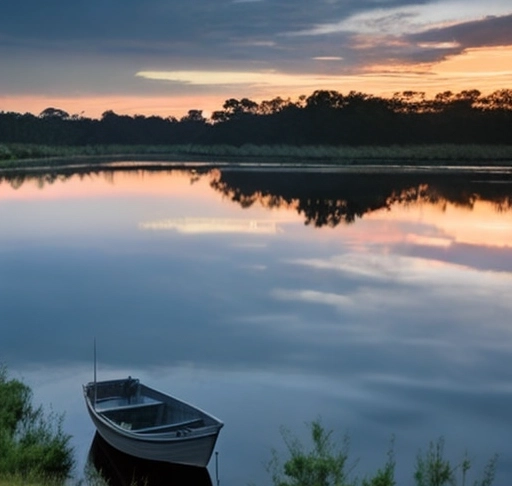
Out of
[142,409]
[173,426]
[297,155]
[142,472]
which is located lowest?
[142,472]

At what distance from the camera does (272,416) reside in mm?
11836

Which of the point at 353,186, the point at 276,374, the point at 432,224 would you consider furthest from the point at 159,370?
the point at 353,186

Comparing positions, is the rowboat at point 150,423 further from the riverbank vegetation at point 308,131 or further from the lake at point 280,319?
the riverbank vegetation at point 308,131

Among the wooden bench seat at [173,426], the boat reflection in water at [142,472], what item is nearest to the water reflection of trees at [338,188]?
the boat reflection in water at [142,472]

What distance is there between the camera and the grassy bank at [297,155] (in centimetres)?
7694

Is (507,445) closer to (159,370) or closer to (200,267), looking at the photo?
(159,370)

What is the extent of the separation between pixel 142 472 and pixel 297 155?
2952 inches

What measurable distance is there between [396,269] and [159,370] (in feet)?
37.7

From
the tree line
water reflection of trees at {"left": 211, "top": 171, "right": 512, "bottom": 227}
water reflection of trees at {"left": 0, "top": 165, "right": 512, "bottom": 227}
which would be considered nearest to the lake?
water reflection of trees at {"left": 211, "top": 171, "right": 512, "bottom": 227}

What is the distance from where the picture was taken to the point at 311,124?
91.8m

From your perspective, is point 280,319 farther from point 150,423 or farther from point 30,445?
point 30,445

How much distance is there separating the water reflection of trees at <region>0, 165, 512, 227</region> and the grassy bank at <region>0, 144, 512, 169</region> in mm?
12019

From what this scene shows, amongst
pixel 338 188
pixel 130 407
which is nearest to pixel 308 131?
pixel 338 188

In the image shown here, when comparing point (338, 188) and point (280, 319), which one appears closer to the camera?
point (280, 319)
